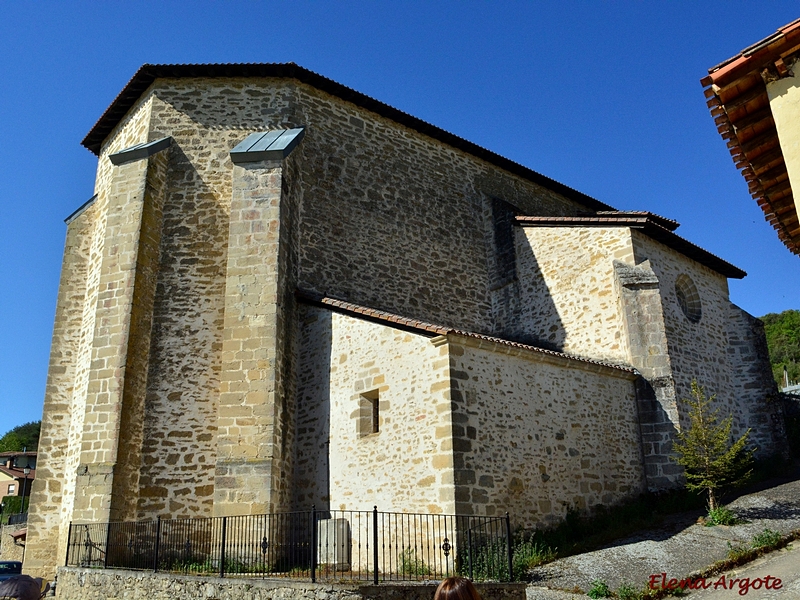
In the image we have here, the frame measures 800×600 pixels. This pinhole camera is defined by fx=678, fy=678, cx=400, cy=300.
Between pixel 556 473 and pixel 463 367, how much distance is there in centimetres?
261

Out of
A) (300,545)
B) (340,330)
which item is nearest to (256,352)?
(340,330)

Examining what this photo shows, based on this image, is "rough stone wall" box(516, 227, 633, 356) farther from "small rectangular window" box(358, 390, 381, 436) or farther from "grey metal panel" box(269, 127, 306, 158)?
A: "grey metal panel" box(269, 127, 306, 158)

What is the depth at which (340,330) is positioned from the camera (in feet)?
40.0

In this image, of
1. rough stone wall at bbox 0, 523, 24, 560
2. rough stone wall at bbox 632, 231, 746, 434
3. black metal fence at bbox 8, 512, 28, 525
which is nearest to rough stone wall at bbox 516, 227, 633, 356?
rough stone wall at bbox 632, 231, 746, 434

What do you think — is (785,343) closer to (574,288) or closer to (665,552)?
(574,288)

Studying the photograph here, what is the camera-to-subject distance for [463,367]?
10.4 m

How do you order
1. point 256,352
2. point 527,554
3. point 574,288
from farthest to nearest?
point 574,288 < point 256,352 < point 527,554

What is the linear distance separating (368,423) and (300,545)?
2.19 metres

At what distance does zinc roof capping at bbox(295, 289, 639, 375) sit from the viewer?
1056 cm

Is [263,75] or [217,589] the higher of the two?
A: [263,75]

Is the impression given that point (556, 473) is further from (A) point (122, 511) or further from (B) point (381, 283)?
(A) point (122, 511)

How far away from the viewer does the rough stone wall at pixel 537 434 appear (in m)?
10.2

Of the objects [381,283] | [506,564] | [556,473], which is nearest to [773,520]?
[556,473]

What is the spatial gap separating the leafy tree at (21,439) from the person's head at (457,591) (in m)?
65.6
